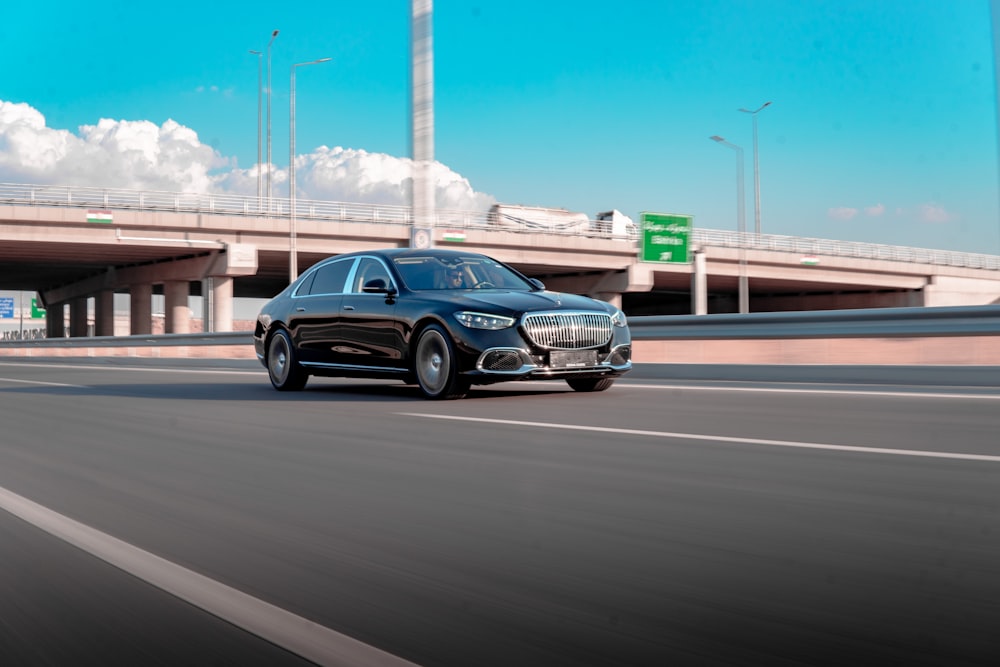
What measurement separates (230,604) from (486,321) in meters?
7.12

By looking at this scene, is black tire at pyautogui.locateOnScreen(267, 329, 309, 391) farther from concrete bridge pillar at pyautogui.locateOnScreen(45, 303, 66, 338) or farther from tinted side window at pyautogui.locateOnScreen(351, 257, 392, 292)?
concrete bridge pillar at pyautogui.locateOnScreen(45, 303, 66, 338)

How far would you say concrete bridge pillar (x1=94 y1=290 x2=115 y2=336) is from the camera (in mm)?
64000

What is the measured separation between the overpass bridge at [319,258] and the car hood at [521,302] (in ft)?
125

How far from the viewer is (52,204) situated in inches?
1766

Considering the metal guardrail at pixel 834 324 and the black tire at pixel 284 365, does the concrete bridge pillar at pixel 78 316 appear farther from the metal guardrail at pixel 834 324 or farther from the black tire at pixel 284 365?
the metal guardrail at pixel 834 324

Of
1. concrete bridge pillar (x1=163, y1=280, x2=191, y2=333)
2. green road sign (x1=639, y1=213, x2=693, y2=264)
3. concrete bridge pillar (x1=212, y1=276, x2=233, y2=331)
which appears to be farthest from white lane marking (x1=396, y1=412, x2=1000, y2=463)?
concrete bridge pillar (x1=163, y1=280, x2=191, y2=333)

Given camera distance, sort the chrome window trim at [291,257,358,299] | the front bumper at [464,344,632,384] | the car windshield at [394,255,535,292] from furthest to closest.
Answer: the chrome window trim at [291,257,358,299]
the car windshield at [394,255,535,292]
the front bumper at [464,344,632,384]

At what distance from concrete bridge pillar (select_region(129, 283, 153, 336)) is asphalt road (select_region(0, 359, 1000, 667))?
54331 mm

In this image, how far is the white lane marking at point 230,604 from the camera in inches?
107

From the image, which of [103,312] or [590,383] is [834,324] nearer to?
[590,383]

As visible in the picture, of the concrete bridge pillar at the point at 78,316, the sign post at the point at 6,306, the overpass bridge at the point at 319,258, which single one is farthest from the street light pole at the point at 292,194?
the sign post at the point at 6,306

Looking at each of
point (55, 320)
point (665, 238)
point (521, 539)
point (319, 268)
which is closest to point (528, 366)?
point (319, 268)

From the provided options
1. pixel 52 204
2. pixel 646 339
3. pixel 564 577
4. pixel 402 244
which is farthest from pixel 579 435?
pixel 402 244

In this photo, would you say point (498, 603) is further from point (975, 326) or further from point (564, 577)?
point (975, 326)
